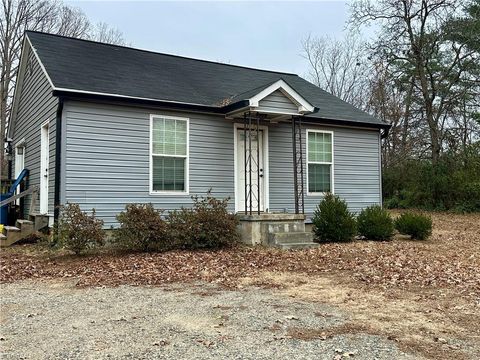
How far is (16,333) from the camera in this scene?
13.3ft

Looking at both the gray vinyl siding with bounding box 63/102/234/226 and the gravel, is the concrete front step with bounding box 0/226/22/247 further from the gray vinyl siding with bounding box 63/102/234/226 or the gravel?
the gravel

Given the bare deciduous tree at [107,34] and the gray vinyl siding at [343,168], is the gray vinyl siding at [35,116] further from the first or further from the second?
the bare deciduous tree at [107,34]

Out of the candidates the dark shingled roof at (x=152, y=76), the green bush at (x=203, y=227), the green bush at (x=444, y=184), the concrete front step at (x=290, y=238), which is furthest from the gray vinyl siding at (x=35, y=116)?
the green bush at (x=444, y=184)

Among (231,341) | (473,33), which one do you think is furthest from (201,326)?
(473,33)

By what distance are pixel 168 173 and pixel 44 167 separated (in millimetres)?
3007

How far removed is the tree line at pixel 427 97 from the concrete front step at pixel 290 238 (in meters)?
11.6

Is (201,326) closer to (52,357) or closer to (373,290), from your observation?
(52,357)

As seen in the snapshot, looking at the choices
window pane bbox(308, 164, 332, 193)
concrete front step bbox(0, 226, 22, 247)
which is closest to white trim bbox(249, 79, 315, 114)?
window pane bbox(308, 164, 332, 193)

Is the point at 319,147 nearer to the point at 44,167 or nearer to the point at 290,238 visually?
the point at 290,238

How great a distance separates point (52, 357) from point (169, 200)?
668 cm

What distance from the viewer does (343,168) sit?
12.5 meters

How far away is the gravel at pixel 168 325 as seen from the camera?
3.55 meters

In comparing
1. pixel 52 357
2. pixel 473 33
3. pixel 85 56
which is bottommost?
pixel 52 357

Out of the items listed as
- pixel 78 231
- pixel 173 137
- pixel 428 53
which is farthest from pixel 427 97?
pixel 78 231
